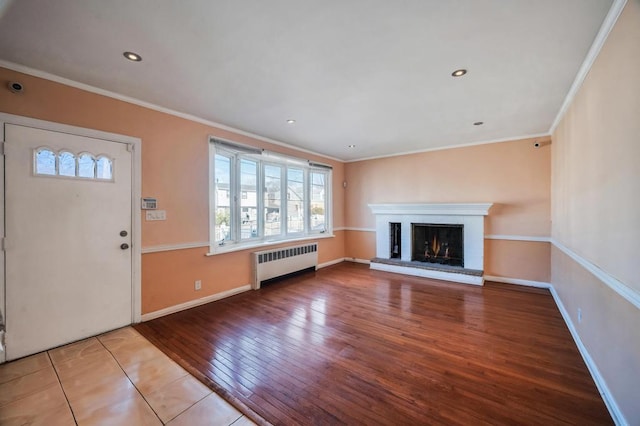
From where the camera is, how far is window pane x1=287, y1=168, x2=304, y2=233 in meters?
5.04

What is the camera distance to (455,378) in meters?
2.00

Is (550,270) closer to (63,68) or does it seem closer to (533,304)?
(533,304)

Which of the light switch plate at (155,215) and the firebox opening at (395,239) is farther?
the firebox opening at (395,239)

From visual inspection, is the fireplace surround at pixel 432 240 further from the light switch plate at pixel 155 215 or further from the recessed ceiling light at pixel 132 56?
the recessed ceiling light at pixel 132 56

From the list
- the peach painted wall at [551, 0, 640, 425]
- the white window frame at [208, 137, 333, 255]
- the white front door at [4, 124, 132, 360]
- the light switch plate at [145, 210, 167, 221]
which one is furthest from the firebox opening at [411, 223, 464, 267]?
the white front door at [4, 124, 132, 360]

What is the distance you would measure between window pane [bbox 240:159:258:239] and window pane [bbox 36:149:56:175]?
212 centimetres

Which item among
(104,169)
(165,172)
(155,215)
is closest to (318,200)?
(165,172)

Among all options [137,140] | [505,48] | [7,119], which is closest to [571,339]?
[505,48]

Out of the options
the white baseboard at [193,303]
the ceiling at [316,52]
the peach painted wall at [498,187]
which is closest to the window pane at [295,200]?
the white baseboard at [193,303]

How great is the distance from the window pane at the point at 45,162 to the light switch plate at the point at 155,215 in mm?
873

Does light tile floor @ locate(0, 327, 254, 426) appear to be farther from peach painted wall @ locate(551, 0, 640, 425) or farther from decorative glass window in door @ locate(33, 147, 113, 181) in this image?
peach painted wall @ locate(551, 0, 640, 425)

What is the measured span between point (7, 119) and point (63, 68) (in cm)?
64

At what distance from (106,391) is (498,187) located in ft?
18.9

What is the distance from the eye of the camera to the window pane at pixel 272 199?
457 cm
